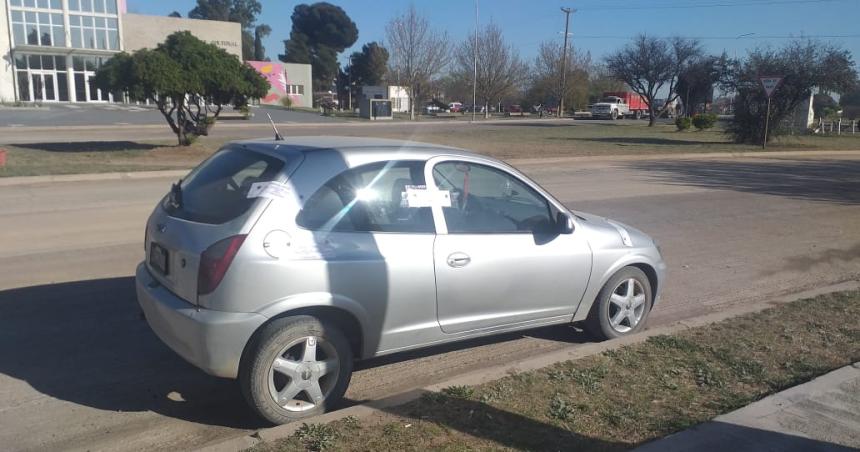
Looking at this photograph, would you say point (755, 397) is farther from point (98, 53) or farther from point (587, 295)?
point (98, 53)

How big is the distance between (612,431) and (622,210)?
904cm

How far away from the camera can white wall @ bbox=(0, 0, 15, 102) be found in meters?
57.8

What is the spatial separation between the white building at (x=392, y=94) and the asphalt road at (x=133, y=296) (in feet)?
156

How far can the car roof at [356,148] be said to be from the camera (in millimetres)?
4301

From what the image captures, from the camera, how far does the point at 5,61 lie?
5831 centimetres

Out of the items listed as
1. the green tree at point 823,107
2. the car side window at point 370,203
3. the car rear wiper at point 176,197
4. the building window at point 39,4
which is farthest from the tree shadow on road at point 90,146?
the green tree at point 823,107

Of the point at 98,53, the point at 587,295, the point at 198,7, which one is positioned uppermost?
the point at 198,7

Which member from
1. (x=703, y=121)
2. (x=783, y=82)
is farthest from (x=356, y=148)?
(x=703, y=121)

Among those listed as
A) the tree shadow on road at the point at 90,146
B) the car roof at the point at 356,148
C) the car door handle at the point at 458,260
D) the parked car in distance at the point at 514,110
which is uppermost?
the parked car in distance at the point at 514,110

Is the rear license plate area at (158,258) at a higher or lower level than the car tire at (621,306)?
higher

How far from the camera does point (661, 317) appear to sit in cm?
631

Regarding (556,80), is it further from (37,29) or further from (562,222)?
(562,222)

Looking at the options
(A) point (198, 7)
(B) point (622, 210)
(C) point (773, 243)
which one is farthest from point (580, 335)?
(A) point (198, 7)

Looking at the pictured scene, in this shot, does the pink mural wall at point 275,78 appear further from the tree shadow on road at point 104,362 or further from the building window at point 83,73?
the tree shadow on road at point 104,362
